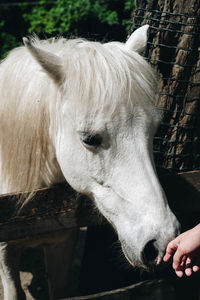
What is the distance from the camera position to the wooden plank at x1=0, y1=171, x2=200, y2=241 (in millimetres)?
1801

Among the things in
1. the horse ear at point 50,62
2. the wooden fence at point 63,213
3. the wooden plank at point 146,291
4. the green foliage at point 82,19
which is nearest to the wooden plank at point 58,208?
the wooden fence at point 63,213

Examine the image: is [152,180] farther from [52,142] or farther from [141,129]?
[52,142]

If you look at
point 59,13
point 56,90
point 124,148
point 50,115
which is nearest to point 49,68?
point 56,90

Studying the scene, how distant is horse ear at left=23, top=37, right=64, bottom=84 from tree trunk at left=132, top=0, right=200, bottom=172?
3.24 ft

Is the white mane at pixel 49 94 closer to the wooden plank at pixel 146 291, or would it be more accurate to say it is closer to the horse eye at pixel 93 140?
the horse eye at pixel 93 140

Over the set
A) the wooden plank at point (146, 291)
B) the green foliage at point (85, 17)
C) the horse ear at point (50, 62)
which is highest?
the green foliage at point (85, 17)

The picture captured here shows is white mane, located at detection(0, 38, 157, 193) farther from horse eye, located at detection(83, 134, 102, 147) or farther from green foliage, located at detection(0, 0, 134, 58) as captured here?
green foliage, located at detection(0, 0, 134, 58)

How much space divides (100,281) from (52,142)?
1.62 metres

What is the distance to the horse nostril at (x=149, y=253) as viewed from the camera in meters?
1.58

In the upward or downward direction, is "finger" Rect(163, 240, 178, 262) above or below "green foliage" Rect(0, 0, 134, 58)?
below

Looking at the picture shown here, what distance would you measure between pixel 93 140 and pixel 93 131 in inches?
2.0

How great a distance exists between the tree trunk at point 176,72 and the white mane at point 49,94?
0.69m

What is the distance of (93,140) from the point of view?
5.81 ft

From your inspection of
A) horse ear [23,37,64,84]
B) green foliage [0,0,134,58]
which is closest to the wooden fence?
horse ear [23,37,64,84]
